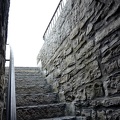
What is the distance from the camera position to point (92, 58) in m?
1.70

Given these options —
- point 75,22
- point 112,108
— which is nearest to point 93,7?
point 75,22

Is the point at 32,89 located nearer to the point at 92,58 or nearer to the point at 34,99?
the point at 34,99

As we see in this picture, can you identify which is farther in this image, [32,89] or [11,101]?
[32,89]

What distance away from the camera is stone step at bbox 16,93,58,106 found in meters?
2.45

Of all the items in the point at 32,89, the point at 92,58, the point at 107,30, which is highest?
the point at 107,30

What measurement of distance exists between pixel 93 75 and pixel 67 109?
32.4 inches

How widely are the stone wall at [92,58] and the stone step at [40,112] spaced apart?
21cm

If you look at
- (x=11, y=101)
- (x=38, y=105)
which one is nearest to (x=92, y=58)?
(x=11, y=101)

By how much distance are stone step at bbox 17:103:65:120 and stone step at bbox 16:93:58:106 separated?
38 centimetres

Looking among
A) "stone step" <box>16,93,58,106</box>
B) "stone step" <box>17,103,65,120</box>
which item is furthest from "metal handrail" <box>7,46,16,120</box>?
"stone step" <box>16,93,58,106</box>

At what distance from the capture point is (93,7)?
170 cm

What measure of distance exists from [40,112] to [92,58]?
105cm

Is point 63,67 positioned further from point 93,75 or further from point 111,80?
point 111,80

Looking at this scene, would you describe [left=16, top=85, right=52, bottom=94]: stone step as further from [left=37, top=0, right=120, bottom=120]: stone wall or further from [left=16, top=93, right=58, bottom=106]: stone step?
[left=37, top=0, right=120, bottom=120]: stone wall
